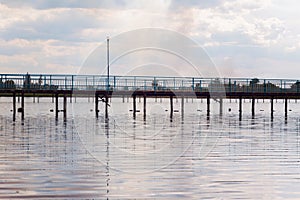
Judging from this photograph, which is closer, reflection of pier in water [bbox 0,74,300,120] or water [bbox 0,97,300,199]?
water [bbox 0,97,300,199]

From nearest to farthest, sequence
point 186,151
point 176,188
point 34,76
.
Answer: point 176,188, point 186,151, point 34,76

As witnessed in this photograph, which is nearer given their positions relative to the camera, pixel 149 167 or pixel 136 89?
pixel 149 167

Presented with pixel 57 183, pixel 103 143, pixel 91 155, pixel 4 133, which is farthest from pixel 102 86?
pixel 57 183

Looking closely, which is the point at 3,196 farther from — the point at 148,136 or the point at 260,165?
the point at 148,136

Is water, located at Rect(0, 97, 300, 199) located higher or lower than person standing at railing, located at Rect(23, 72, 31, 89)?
lower

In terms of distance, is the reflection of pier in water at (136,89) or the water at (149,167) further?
the reflection of pier in water at (136,89)

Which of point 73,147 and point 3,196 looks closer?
point 3,196

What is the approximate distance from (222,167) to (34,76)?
117 ft

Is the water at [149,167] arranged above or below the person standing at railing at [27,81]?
below

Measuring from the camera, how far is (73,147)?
2194 centimetres

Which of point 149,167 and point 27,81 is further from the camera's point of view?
point 27,81

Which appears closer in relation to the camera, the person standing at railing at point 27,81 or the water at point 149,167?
the water at point 149,167

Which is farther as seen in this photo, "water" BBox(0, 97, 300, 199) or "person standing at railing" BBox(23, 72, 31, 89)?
"person standing at railing" BBox(23, 72, 31, 89)

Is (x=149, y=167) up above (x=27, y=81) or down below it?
below
